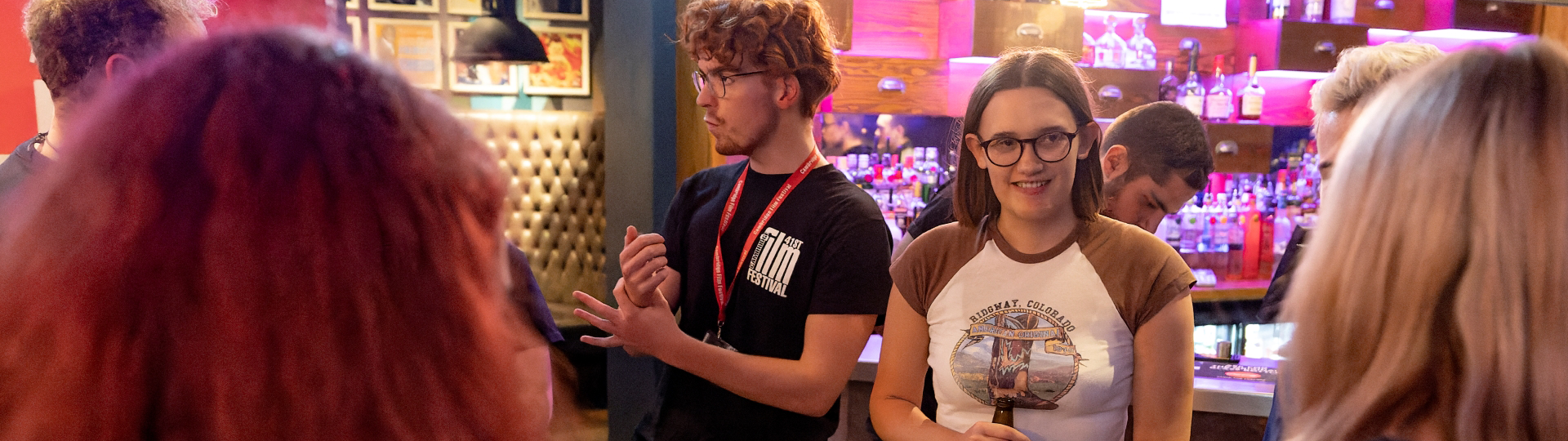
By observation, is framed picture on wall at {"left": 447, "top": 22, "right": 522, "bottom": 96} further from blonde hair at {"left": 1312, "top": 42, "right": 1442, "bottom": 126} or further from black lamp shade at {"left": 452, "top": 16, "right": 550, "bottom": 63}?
blonde hair at {"left": 1312, "top": 42, "right": 1442, "bottom": 126}

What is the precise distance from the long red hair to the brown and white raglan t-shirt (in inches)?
40.2

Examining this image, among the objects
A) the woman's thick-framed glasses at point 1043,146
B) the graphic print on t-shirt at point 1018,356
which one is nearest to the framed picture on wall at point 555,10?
the woman's thick-framed glasses at point 1043,146

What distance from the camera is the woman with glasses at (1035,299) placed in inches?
57.1

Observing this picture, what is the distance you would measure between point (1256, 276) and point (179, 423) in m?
5.37

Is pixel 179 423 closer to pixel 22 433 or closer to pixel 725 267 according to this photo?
pixel 22 433

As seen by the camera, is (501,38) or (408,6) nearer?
(501,38)

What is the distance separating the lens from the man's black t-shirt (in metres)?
1.69

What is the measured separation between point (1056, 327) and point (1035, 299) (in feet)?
0.21

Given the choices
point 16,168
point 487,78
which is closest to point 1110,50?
point 487,78

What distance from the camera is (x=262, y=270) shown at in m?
0.59

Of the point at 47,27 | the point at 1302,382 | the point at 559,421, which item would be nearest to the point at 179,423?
the point at 559,421

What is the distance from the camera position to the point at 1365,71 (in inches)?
67.1

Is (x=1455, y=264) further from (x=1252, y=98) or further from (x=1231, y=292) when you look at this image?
(x=1231, y=292)

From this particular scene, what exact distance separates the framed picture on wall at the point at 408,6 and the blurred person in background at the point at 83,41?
12.6 ft
